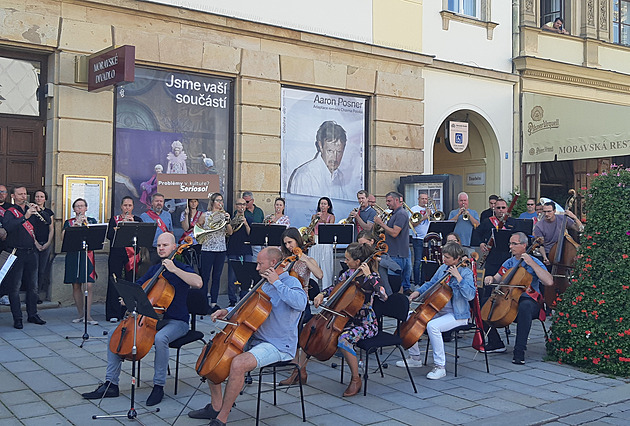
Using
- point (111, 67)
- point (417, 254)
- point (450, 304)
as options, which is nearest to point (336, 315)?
point (450, 304)

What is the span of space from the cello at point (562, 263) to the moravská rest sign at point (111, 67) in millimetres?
6326

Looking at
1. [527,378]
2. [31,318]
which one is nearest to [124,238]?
[31,318]

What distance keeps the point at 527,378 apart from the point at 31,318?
21.1 feet

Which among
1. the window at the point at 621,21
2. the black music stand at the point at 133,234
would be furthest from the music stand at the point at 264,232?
the window at the point at 621,21

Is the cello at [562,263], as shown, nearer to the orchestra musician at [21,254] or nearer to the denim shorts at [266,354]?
the denim shorts at [266,354]

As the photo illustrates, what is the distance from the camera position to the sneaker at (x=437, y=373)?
22.9ft

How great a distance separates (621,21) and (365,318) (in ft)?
53.0

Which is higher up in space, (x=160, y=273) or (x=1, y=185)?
(x=1, y=185)

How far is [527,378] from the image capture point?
281 inches

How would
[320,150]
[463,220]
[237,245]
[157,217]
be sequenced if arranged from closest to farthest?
[157,217]
[237,245]
[463,220]
[320,150]

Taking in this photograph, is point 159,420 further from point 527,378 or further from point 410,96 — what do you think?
point 410,96

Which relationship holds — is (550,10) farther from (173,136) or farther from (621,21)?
(173,136)

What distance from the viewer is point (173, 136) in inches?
454

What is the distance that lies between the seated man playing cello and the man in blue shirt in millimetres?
4852
